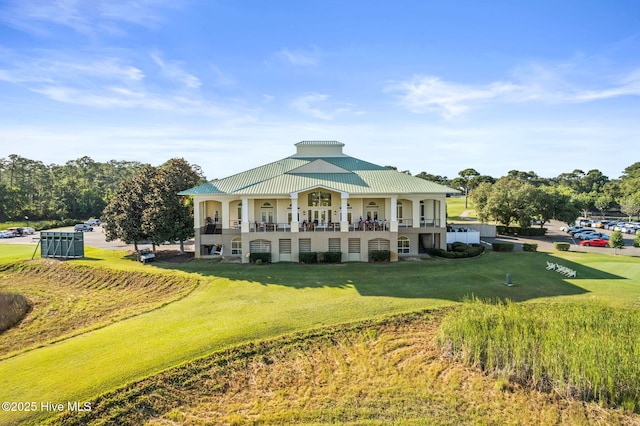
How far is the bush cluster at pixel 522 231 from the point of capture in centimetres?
4838

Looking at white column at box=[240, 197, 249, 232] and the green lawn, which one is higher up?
white column at box=[240, 197, 249, 232]

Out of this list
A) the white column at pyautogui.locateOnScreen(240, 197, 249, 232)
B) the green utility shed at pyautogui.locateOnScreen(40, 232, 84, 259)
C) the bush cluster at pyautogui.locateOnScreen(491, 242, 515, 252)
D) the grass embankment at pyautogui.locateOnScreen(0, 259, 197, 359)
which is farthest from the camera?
the bush cluster at pyautogui.locateOnScreen(491, 242, 515, 252)

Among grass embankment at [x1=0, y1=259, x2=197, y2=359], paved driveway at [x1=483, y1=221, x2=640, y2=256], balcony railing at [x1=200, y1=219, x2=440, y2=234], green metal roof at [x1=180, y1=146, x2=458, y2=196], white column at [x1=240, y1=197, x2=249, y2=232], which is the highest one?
green metal roof at [x1=180, y1=146, x2=458, y2=196]

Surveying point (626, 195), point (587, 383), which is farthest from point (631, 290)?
point (626, 195)

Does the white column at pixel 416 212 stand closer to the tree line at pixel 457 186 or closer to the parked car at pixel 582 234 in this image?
the tree line at pixel 457 186

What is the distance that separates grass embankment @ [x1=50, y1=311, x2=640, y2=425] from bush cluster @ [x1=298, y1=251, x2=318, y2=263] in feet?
46.8

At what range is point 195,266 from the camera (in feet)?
94.2

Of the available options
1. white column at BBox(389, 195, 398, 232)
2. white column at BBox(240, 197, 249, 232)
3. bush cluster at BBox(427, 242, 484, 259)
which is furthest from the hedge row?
bush cluster at BBox(427, 242, 484, 259)

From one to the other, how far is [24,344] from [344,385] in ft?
50.8

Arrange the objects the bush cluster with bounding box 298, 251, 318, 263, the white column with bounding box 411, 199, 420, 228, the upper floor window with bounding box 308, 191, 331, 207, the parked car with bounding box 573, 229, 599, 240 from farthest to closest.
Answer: the parked car with bounding box 573, 229, 599, 240 < the upper floor window with bounding box 308, 191, 331, 207 < the white column with bounding box 411, 199, 420, 228 < the bush cluster with bounding box 298, 251, 318, 263

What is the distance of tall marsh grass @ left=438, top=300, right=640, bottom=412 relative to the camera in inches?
460

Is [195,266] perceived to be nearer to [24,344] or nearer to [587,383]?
[24,344]

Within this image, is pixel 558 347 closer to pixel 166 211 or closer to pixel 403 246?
pixel 403 246

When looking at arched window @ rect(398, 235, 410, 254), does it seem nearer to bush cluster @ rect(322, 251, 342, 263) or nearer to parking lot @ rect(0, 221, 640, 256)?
bush cluster @ rect(322, 251, 342, 263)
